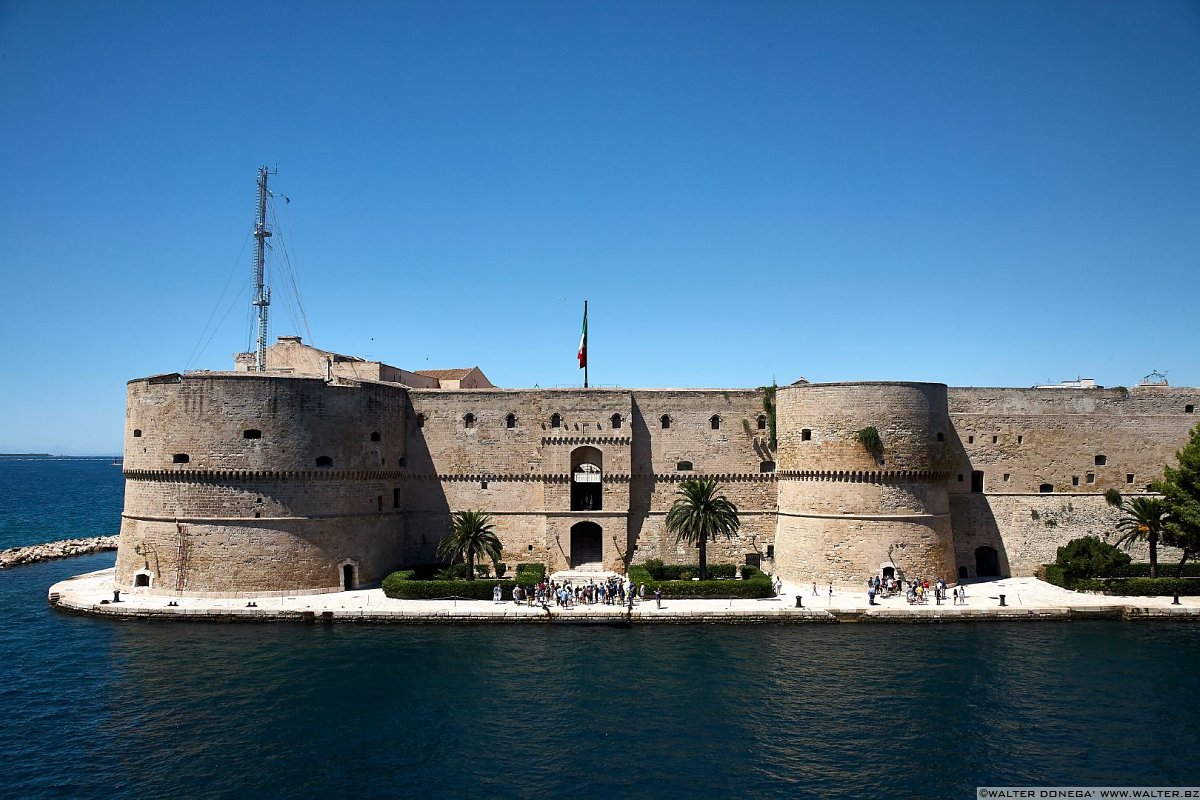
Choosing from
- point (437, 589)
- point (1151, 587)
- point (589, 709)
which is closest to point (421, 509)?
point (437, 589)

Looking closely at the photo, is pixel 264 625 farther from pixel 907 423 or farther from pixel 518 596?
pixel 907 423

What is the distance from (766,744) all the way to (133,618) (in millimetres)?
27169

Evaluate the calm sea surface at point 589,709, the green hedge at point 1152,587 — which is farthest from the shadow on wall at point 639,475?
the green hedge at point 1152,587

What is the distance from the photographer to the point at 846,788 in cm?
1906

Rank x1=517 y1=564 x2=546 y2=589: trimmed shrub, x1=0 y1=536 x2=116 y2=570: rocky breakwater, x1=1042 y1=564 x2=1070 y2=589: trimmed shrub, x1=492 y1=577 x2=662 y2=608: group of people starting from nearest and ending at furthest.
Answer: x1=492 y1=577 x2=662 y2=608: group of people
x1=517 y1=564 x2=546 y2=589: trimmed shrub
x1=1042 y1=564 x2=1070 y2=589: trimmed shrub
x1=0 y1=536 x2=116 y2=570: rocky breakwater

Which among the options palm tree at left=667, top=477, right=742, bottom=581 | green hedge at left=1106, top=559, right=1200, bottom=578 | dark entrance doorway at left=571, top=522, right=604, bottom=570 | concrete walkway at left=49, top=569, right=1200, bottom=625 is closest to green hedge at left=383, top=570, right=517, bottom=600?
concrete walkway at left=49, top=569, right=1200, bottom=625

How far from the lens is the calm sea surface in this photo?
1964 centimetres

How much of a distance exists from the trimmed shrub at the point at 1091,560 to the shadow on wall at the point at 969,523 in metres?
3.15

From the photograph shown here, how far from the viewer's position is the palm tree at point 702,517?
122 ft

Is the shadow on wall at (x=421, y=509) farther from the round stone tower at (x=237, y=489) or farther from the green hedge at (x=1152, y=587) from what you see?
the green hedge at (x=1152, y=587)

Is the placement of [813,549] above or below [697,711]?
above

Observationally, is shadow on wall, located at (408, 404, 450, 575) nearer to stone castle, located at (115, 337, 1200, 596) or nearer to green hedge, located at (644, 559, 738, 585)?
stone castle, located at (115, 337, 1200, 596)

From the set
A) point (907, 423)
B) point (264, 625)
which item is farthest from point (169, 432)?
point (907, 423)

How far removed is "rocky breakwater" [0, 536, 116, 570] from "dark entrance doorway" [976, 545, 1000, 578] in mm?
55544
